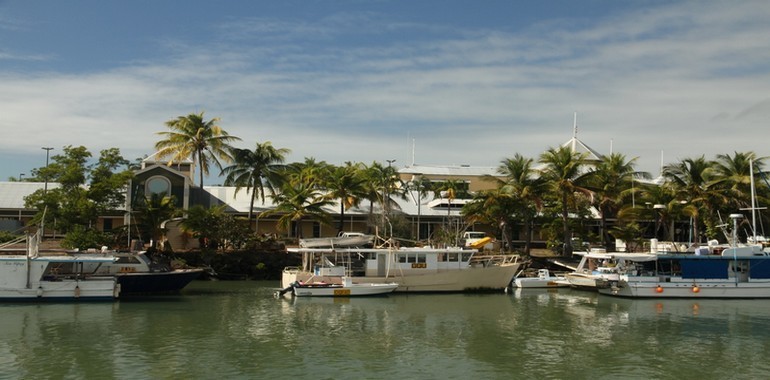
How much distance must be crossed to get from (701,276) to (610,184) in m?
15.4

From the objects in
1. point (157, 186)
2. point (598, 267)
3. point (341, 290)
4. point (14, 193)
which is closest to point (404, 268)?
point (341, 290)

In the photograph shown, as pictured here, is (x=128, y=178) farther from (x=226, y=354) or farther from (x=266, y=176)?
(x=226, y=354)

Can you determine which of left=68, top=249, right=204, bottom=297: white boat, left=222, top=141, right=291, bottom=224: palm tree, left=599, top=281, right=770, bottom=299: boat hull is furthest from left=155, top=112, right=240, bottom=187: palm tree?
left=599, top=281, right=770, bottom=299: boat hull

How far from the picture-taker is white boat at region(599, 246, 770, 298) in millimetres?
36500

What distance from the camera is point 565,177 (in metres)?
48.8

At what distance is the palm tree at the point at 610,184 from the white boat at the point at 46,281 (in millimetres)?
33661

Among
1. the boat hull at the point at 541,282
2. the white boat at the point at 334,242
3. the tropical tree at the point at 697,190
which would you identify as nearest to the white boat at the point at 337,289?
the white boat at the point at 334,242

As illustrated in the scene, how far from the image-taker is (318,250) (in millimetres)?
35844

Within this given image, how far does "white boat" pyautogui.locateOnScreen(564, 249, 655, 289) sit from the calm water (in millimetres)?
3338

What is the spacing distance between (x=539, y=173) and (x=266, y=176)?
2043 centimetres

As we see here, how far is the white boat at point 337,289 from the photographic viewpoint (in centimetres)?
3429

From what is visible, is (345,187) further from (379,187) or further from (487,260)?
(487,260)

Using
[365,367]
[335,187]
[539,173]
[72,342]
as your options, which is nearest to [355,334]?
[365,367]

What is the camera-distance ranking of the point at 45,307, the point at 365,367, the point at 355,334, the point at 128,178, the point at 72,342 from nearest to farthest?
the point at 365,367 < the point at 72,342 < the point at 355,334 < the point at 45,307 < the point at 128,178
